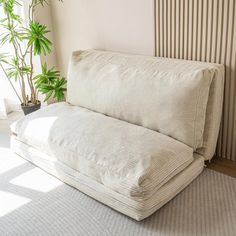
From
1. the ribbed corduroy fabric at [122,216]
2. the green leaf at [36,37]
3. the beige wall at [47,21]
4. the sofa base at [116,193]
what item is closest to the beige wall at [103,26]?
the beige wall at [47,21]

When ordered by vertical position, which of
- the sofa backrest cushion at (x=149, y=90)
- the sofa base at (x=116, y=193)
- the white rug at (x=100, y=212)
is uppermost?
the sofa backrest cushion at (x=149, y=90)

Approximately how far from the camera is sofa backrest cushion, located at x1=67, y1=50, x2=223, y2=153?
1938mm

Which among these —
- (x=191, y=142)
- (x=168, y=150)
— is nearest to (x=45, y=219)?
(x=168, y=150)

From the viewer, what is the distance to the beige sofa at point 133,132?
1.75 m

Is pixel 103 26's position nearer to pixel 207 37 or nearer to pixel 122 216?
pixel 207 37

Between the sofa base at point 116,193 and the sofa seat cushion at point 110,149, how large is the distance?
3cm

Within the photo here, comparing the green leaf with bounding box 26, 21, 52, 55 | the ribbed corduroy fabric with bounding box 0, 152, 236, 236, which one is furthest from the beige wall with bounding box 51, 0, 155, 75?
the ribbed corduroy fabric with bounding box 0, 152, 236, 236

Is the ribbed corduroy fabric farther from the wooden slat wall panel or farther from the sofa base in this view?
the wooden slat wall panel

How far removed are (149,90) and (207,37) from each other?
49cm

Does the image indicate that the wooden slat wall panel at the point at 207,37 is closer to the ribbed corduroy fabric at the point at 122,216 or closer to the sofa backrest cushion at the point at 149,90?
the sofa backrest cushion at the point at 149,90

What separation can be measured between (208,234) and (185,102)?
28.7 inches

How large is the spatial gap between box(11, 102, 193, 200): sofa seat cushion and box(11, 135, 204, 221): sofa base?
0.03 meters

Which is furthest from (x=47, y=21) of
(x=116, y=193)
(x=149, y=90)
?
(x=116, y=193)

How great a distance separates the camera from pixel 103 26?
2750mm
